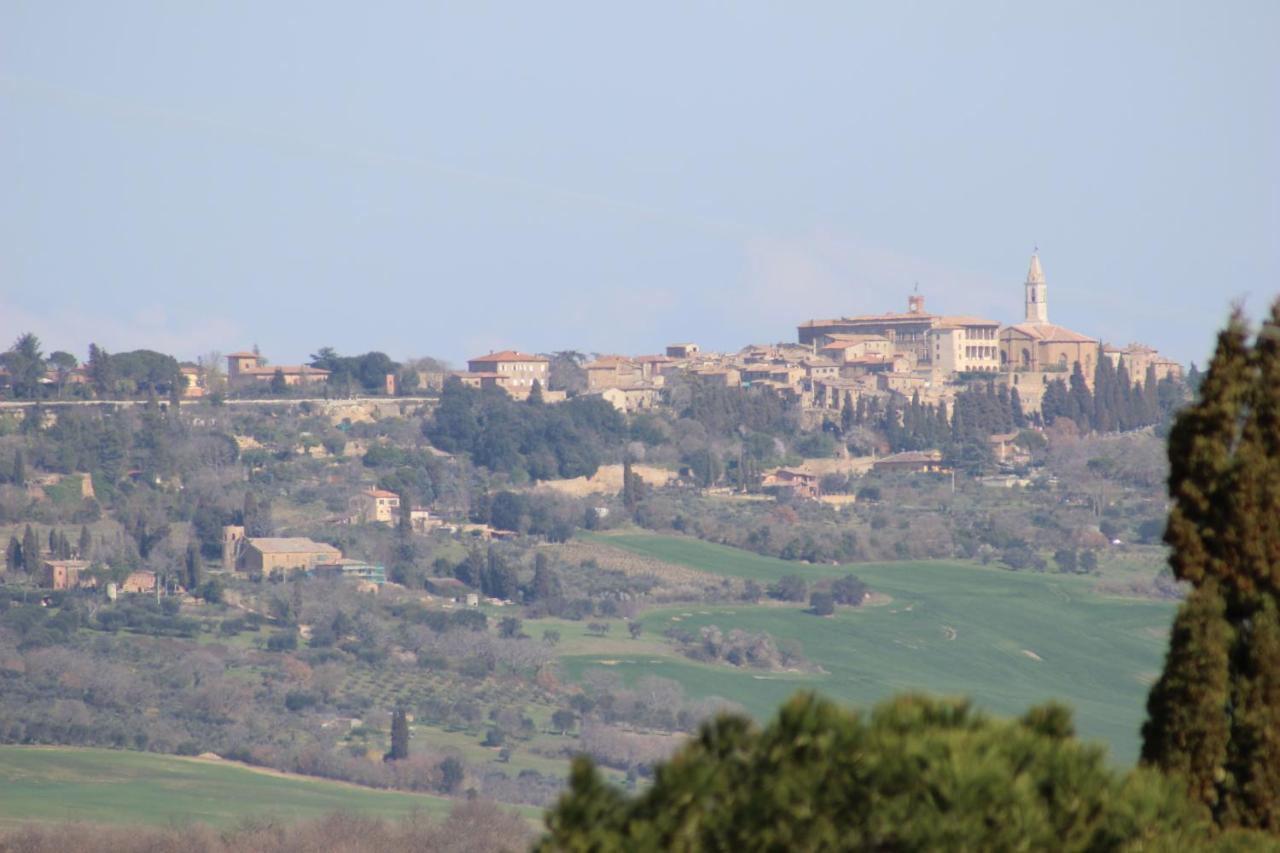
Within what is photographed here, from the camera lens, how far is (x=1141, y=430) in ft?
367

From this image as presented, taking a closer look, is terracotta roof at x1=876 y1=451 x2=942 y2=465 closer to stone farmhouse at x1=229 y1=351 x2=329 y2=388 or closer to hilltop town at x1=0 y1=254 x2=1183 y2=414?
hilltop town at x1=0 y1=254 x2=1183 y2=414

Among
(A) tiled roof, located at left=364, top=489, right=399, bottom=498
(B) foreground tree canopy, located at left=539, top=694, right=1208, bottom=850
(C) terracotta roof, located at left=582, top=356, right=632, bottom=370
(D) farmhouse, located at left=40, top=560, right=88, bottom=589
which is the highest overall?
(C) terracotta roof, located at left=582, top=356, right=632, bottom=370

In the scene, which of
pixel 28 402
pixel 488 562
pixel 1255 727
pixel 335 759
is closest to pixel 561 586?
pixel 488 562

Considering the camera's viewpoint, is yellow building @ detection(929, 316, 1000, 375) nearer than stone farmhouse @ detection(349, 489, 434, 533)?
No

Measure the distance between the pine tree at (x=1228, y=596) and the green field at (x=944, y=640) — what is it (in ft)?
167

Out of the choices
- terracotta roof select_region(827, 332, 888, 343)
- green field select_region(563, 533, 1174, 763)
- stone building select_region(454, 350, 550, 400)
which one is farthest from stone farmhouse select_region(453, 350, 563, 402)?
green field select_region(563, 533, 1174, 763)

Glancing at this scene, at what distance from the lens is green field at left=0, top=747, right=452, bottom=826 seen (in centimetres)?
4859

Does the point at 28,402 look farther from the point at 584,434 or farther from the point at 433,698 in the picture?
the point at 433,698

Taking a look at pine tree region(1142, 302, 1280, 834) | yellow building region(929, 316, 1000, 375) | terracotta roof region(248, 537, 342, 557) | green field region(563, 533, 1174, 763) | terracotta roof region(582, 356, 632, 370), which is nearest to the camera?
pine tree region(1142, 302, 1280, 834)

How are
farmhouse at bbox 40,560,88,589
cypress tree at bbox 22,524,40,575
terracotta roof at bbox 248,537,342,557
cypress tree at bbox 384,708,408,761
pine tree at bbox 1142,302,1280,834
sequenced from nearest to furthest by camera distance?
1. pine tree at bbox 1142,302,1280,834
2. cypress tree at bbox 384,708,408,761
3. farmhouse at bbox 40,560,88,589
4. cypress tree at bbox 22,524,40,575
5. terracotta roof at bbox 248,537,342,557

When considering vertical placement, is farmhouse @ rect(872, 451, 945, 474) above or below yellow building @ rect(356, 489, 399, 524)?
above

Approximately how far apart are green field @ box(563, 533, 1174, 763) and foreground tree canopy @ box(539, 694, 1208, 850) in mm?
52717

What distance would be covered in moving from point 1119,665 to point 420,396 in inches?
1985

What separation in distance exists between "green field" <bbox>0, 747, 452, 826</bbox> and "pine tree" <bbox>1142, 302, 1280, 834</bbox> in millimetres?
37194
